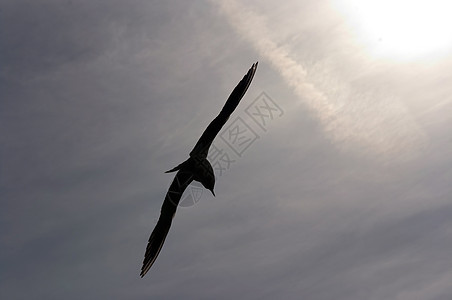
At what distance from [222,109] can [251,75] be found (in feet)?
6.86

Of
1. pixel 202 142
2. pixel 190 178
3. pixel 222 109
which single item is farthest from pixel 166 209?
pixel 222 109

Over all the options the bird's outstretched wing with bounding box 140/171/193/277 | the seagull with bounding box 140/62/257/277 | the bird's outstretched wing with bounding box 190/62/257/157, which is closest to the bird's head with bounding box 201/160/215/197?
the seagull with bounding box 140/62/257/277

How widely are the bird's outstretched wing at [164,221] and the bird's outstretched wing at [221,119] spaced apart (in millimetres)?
2242

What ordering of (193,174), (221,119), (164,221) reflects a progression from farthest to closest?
(164,221) → (193,174) → (221,119)

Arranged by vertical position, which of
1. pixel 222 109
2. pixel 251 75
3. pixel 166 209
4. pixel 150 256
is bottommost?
pixel 150 256

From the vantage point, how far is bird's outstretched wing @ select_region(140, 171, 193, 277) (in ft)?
69.5

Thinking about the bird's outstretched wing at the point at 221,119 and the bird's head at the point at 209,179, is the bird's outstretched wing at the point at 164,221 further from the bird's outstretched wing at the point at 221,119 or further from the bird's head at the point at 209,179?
the bird's outstretched wing at the point at 221,119

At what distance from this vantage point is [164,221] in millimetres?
22109

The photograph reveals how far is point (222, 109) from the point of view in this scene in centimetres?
1873

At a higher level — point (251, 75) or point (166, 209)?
point (251, 75)

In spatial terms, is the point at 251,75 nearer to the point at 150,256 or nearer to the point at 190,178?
the point at 190,178

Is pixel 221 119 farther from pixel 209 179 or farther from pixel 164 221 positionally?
pixel 164 221

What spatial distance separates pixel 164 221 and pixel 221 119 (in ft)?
20.8

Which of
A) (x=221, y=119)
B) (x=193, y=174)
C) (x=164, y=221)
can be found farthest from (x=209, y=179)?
(x=164, y=221)
